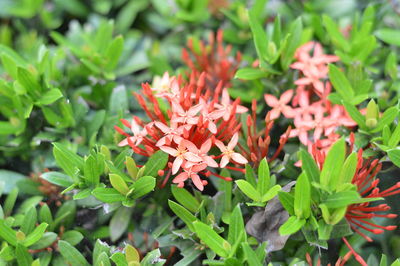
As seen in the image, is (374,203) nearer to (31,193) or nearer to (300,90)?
(300,90)

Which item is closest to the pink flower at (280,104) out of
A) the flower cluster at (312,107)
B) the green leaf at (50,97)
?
the flower cluster at (312,107)

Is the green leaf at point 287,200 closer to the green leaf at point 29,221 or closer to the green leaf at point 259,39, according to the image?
the green leaf at point 259,39

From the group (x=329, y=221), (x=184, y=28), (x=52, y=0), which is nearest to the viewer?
(x=329, y=221)

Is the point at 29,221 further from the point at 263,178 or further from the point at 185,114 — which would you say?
the point at 263,178

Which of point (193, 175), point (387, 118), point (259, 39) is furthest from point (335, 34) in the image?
point (193, 175)

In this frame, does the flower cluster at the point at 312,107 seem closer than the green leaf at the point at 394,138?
No

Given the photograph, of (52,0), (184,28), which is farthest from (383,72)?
(52,0)
